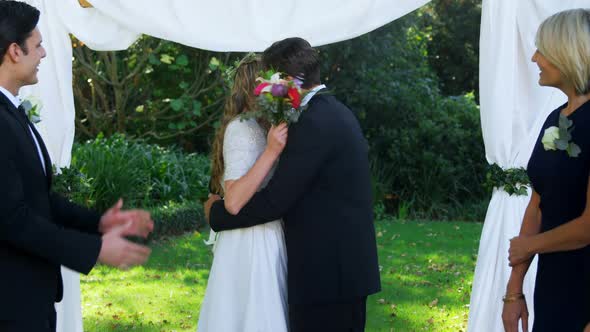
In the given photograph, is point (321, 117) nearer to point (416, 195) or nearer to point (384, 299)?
point (384, 299)

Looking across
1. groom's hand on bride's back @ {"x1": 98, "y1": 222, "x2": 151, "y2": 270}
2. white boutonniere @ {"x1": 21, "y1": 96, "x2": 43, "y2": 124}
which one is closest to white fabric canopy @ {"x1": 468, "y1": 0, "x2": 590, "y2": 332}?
white boutonniere @ {"x1": 21, "y1": 96, "x2": 43, "y2": 124}

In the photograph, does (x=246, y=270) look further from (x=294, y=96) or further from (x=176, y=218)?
(x=176, y=218)

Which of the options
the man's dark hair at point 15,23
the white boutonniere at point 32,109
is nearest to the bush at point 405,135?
the white boutonniere at point 32,109

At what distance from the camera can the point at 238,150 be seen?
11.2ft

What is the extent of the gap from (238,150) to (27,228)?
120cm

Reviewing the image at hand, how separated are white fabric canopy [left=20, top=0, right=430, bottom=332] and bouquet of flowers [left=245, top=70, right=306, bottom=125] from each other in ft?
4.90

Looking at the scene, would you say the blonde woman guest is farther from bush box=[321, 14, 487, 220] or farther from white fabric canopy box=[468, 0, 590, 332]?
bush box=[321, 14, 487, 220]

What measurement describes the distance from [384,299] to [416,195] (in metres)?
4.68

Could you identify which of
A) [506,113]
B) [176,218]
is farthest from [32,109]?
[176,218]

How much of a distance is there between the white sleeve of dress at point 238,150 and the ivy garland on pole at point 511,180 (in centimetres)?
158

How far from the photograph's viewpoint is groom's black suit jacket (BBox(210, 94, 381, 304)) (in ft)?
10.7

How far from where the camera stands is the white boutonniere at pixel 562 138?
253cm

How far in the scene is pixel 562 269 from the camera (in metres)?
2.61

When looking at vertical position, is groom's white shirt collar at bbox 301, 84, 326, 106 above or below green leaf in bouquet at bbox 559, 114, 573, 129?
above
